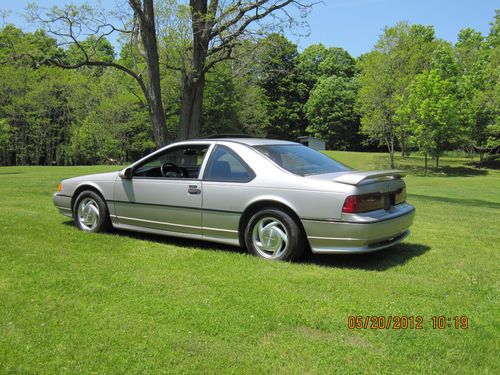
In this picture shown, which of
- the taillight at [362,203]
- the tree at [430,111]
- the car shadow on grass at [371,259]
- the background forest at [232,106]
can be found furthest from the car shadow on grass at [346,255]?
the tree at [430,111]

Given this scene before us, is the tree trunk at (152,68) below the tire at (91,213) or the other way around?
the other way around

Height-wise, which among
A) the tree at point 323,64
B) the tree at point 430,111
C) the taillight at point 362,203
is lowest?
the taillight at point 362,203

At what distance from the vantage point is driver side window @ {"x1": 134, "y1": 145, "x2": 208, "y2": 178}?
6629 mm

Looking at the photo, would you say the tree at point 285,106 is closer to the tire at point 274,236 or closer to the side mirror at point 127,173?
the side mirror at point 127,173

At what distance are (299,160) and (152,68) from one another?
9.20m

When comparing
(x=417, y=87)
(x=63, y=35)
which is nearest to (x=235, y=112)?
(x=417, y=87)

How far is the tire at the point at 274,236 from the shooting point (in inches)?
214

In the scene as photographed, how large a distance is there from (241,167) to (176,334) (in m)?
2.88

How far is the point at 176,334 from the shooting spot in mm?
3504

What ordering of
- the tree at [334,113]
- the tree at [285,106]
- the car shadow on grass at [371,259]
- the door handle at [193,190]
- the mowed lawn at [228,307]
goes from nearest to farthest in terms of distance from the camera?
the mowed lawn at [228,307]
the car shadow on grass at [371,259]
the door handle at [193,190]
the tree at [334,113]
the tree at [285,106]

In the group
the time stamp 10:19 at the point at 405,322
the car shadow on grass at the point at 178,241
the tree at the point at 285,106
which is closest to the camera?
the time stamp 10:19 at the point at 405,322

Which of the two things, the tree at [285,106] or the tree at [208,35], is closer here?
the tree at [208,35]

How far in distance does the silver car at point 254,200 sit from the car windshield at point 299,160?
0.02 metres

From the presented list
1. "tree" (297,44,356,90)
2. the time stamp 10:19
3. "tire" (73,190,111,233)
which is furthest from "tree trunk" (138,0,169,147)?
"tree" (297,44,356,90)
